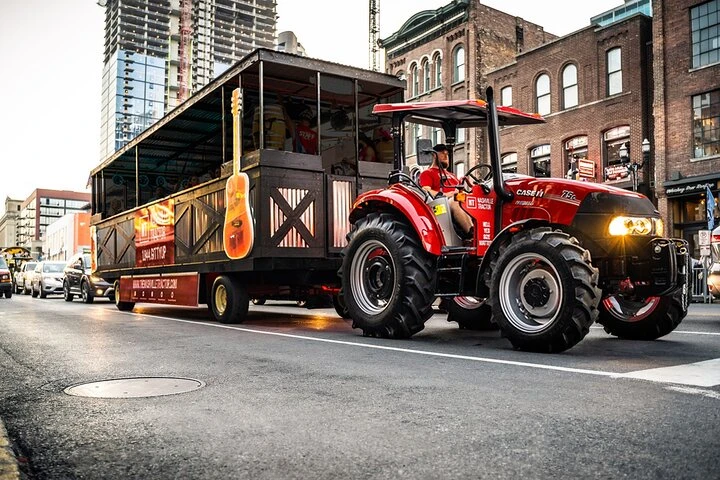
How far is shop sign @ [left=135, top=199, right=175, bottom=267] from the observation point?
13.3 meters

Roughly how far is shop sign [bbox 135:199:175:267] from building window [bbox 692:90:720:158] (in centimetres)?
1991

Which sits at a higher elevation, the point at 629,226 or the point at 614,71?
the point at 614,71

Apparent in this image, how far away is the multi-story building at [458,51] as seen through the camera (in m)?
34.5

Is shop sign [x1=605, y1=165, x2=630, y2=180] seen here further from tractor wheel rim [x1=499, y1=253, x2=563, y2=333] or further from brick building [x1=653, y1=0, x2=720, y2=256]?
tractor wheel rim [x1=499, y1=253, x2=563, y2=333]

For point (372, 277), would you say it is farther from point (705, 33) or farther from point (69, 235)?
point (69, 235)

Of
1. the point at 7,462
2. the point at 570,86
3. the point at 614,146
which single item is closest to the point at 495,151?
the point at 7,462

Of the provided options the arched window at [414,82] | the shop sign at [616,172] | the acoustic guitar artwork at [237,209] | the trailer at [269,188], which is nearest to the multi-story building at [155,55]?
the arched window at [414,82]

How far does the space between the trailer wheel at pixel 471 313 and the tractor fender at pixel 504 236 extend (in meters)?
2.20

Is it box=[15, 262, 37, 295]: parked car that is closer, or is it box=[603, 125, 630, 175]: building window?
box=[603, 125, 630, 175]: building window

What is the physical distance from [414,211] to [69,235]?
87549 millimetres

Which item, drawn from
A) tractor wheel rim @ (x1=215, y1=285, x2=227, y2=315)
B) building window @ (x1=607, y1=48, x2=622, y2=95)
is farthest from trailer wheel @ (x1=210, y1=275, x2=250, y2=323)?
building window @ (x1=607, y1=48, x2=622, y2=95)

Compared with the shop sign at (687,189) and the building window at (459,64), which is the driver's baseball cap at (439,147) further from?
the building window at (459,64)

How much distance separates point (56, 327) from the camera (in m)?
10.8

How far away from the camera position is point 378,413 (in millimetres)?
3910
